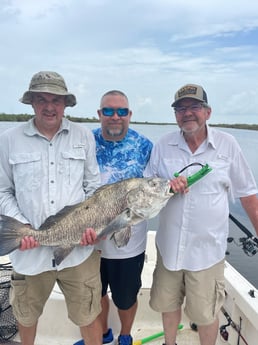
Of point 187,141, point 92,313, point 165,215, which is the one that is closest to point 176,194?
point 165,215

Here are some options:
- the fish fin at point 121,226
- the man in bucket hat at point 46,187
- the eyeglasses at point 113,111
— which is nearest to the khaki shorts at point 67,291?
the man in bucket hat at point 46,187

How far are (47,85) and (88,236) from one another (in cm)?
134

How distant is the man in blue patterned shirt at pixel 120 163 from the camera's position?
348cm

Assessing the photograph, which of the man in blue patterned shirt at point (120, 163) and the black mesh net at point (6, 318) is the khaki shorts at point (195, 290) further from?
the black mesh net at point (6, 318)

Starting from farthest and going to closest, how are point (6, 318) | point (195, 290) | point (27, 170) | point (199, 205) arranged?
point (6, 318), point (195, 290), point (199, 205), point (27, 170)

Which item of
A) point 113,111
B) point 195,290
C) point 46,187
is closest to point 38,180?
point 46,187

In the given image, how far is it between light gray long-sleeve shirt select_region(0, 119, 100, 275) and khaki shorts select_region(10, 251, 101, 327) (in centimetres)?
11

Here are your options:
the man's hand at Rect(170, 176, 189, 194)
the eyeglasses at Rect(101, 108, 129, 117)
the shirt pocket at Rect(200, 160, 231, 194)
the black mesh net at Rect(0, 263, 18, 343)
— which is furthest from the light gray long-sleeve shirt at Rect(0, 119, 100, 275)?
the black mesh net at Rect(0, 263, 18, 343)

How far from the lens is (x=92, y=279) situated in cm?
328

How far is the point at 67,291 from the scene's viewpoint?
10.8ft

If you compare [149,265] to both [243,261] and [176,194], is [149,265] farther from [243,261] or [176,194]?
[243,261]

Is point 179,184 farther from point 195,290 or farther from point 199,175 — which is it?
point 195,290

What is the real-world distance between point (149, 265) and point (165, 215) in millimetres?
2126

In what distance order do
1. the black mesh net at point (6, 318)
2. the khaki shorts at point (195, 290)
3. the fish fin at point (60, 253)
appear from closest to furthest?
the fish fin at point (60, 253)
the khaki shorts at point (195, 290)
the black mesh net at point (6, 318)
